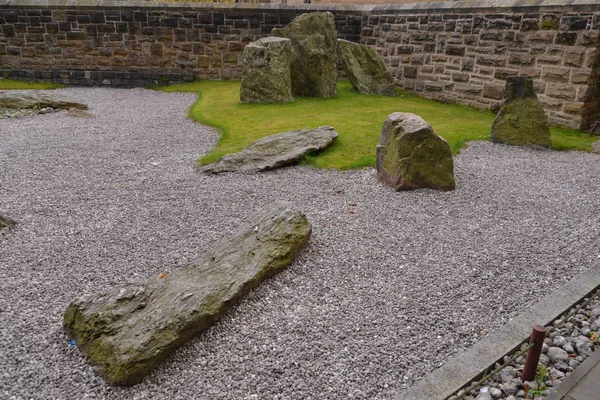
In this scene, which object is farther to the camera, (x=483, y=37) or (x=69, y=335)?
(x=483, y=37)

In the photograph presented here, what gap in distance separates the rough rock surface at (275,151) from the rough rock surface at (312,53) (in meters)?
4.13

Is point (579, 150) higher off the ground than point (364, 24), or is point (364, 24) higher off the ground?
point (364, 24)

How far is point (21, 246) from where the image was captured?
15.2ft

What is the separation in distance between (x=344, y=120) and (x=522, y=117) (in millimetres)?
3194

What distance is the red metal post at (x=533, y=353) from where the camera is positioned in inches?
110

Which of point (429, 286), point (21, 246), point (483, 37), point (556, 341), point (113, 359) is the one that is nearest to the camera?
point (113, 359)

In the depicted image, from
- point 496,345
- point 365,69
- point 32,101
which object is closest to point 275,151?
point 496,345

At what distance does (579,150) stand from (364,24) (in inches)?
330

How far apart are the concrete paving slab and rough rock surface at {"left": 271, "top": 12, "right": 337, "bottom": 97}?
8591mm

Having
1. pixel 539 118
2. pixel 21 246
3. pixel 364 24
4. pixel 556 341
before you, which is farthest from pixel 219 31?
pixel 556 341

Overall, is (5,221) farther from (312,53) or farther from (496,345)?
(312,53)

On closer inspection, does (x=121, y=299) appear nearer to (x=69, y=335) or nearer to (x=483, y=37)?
(x=69, y=335)

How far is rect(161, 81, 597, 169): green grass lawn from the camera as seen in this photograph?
25.1ft

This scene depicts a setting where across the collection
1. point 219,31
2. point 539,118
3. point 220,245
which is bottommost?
point 220,245
